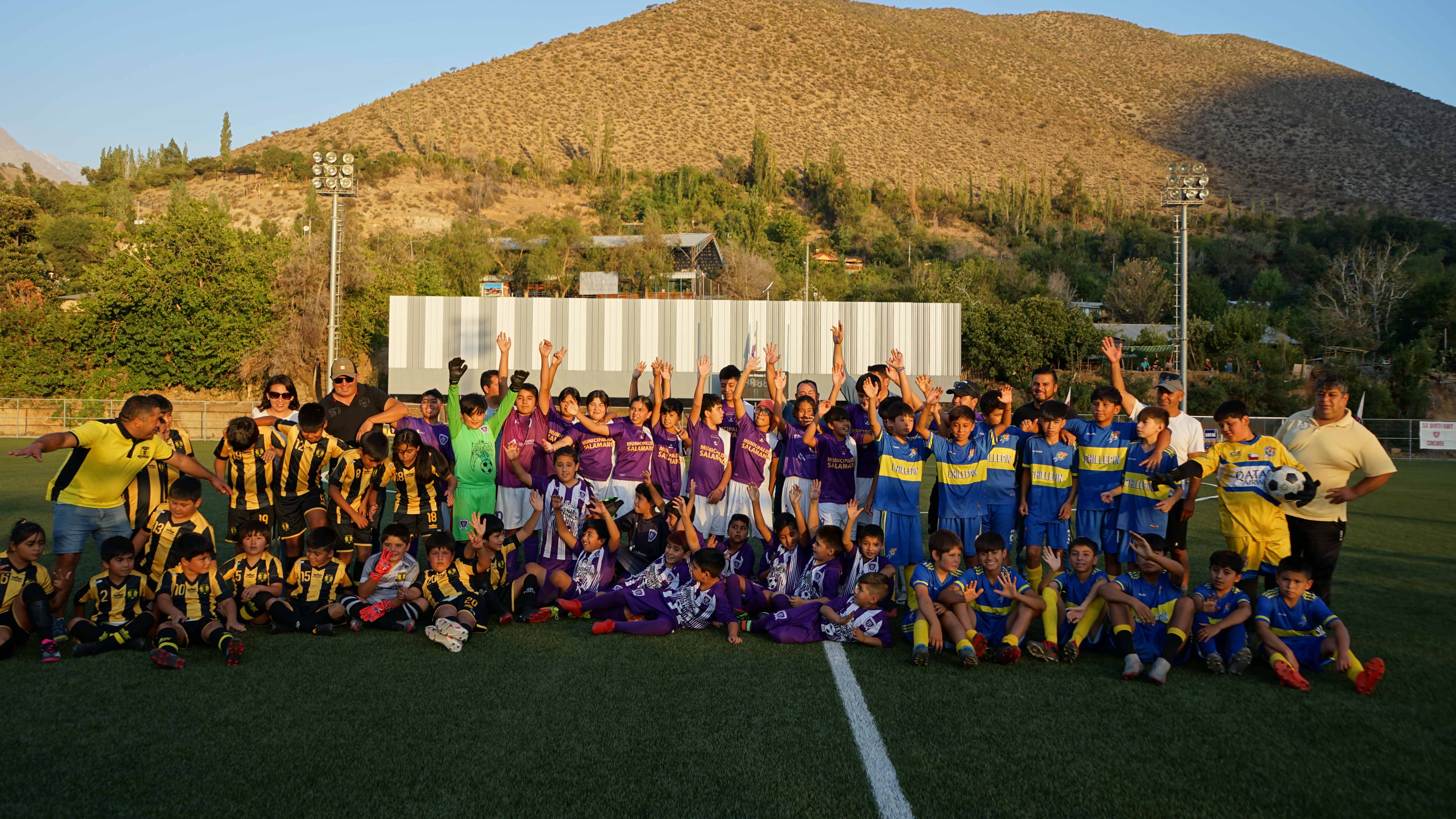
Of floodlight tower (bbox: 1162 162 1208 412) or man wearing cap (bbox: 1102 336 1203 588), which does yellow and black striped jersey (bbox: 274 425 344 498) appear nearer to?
man wearing cap (bbox: 1102 336 1203 588)

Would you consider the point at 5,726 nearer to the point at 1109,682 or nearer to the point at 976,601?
the point at 976,601

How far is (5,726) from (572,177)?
75.5 m

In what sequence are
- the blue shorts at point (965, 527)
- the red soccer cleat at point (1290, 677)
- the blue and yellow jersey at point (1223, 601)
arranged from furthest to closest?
the blue shorts at point (965, 527)
the blue and yellow jersey at point (1223, 601)
the red soccer cleat at point (1290, 677)

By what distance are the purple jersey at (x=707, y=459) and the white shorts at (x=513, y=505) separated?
1486mm

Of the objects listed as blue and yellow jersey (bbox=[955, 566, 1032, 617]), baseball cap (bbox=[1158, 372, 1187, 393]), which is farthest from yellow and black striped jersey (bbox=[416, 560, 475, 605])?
baseball cap (bbox=[1158, 372, 1187, 393])

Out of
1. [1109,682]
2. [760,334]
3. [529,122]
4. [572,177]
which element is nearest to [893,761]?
[1109,682]

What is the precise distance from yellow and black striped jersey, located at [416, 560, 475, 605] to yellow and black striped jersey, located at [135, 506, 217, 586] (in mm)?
1434

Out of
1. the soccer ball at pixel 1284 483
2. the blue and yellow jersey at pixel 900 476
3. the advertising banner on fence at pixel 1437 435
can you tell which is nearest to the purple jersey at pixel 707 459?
the blue and yellow jersey at pixel 900 476

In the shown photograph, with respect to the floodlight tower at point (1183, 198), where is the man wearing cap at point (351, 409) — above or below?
below

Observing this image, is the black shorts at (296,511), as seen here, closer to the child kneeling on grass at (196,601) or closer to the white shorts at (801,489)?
the child kneeling on grass at (196,601)

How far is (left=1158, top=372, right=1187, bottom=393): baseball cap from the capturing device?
6797 millimetres

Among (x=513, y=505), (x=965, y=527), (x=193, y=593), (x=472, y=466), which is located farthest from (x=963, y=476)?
(x=193, y=593)

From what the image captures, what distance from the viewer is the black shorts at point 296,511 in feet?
21.9

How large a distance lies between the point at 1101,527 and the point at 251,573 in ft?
19.8
